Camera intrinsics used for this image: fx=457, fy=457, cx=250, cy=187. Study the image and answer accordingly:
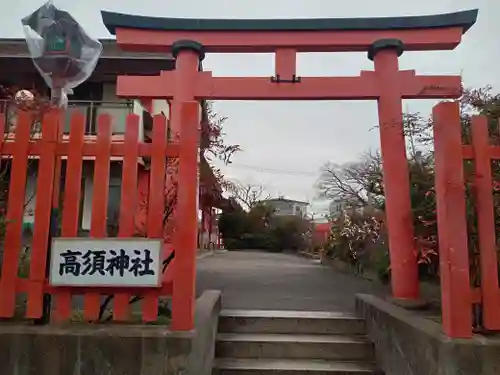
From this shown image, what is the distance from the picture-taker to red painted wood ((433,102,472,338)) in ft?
10.0

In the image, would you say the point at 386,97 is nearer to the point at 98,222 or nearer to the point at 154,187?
the point at 154,187

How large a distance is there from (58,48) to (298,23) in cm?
318

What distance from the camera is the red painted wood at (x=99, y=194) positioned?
11.1 feet

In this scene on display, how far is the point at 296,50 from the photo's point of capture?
6.18 m

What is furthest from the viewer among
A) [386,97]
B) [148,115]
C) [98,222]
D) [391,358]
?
[148,115]

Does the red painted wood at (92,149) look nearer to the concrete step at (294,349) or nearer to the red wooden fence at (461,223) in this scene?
the red wooden fence at (461,223)

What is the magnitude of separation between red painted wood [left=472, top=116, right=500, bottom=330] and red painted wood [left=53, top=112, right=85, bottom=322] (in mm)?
2909

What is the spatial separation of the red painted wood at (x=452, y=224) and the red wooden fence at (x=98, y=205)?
178 centimetres

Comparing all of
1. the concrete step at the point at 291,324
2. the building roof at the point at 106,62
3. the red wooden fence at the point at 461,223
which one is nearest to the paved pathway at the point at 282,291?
the concrete step at the point at 291,324

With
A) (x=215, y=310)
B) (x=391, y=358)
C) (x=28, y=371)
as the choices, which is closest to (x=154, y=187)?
(x=28, y=371)

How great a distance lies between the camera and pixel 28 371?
3.21 metres

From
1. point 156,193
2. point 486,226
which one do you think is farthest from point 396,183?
point 156,193

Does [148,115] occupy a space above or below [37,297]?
above

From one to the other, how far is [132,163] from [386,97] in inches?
144
